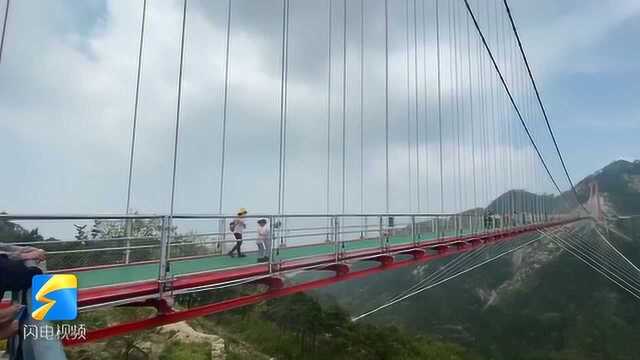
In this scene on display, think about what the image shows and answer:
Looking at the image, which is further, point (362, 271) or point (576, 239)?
point (576, 239)

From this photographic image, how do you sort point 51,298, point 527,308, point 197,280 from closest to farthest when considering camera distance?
1. point 51,298
2. point 197,280
3. point 527,308

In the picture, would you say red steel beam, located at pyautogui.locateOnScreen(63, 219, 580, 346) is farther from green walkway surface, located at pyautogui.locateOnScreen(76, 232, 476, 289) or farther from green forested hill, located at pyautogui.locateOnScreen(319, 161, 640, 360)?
green forested hill, located at pyautogui.locateOnScreen(319, 161, 640, 360)

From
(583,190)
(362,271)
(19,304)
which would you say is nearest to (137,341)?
(362,271)

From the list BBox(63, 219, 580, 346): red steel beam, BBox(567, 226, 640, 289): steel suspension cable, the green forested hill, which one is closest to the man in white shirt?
BBox(63, 219, 580, 346): red steel beam

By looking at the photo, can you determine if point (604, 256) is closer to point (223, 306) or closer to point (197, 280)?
point (223, 306)

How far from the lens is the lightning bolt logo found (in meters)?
2.06

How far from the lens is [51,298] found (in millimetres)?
2152

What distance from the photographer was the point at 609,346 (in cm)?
4662

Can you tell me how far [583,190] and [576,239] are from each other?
46.9 m

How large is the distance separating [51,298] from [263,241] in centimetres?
434

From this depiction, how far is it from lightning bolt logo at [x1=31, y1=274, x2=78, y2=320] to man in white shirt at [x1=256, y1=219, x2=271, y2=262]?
361cm

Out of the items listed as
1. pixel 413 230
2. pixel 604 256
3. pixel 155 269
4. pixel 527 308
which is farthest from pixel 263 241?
pixel 527 308

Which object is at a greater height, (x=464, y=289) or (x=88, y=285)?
(x=88, y=285)

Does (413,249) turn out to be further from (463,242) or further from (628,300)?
(628,300)
